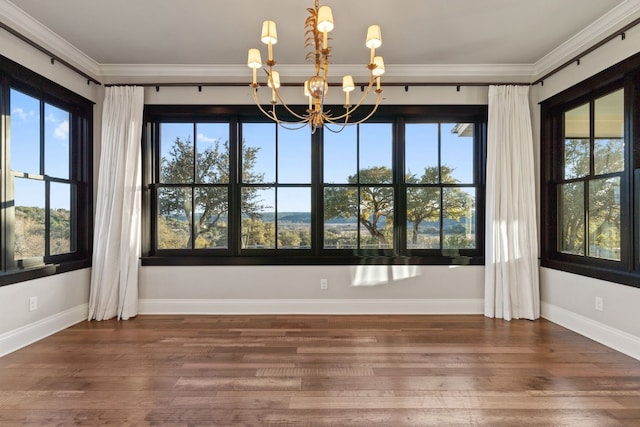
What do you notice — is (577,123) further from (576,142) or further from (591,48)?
(591,48)

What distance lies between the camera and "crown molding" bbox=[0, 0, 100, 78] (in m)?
2.73

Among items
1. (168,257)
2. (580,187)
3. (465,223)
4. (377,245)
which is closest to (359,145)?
(377,245)

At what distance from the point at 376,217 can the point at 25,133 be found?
11.4ft

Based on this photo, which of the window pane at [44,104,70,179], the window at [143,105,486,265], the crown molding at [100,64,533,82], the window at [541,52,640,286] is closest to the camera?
the window at [541,52,640,286]

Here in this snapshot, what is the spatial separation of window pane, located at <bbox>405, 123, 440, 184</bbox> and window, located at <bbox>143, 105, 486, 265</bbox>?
1 centimetres

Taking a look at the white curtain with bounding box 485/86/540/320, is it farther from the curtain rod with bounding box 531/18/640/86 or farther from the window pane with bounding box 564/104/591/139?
the curtain rod with bounding box 531/18/640/86

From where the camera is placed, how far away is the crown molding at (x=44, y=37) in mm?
2727

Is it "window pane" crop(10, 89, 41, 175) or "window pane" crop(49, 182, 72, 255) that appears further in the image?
"window pane" crop(49, 182, 72, 255)

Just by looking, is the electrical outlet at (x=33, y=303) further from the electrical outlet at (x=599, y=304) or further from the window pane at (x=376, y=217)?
the electrical outlet at (x=599, y=304)

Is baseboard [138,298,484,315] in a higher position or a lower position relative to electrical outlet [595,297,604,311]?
lower

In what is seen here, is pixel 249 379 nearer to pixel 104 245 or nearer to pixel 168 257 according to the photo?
pixel 168 257

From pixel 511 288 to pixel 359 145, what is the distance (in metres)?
2.24

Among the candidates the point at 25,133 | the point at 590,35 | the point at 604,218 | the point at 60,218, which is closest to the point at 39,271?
the point at 60,218

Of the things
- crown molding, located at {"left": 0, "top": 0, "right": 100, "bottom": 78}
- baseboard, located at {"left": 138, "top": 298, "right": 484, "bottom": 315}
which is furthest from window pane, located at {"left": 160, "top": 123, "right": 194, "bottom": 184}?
baseboard, located at {"left": 138, "top": 298, "right": 484, "bottom": 315}
